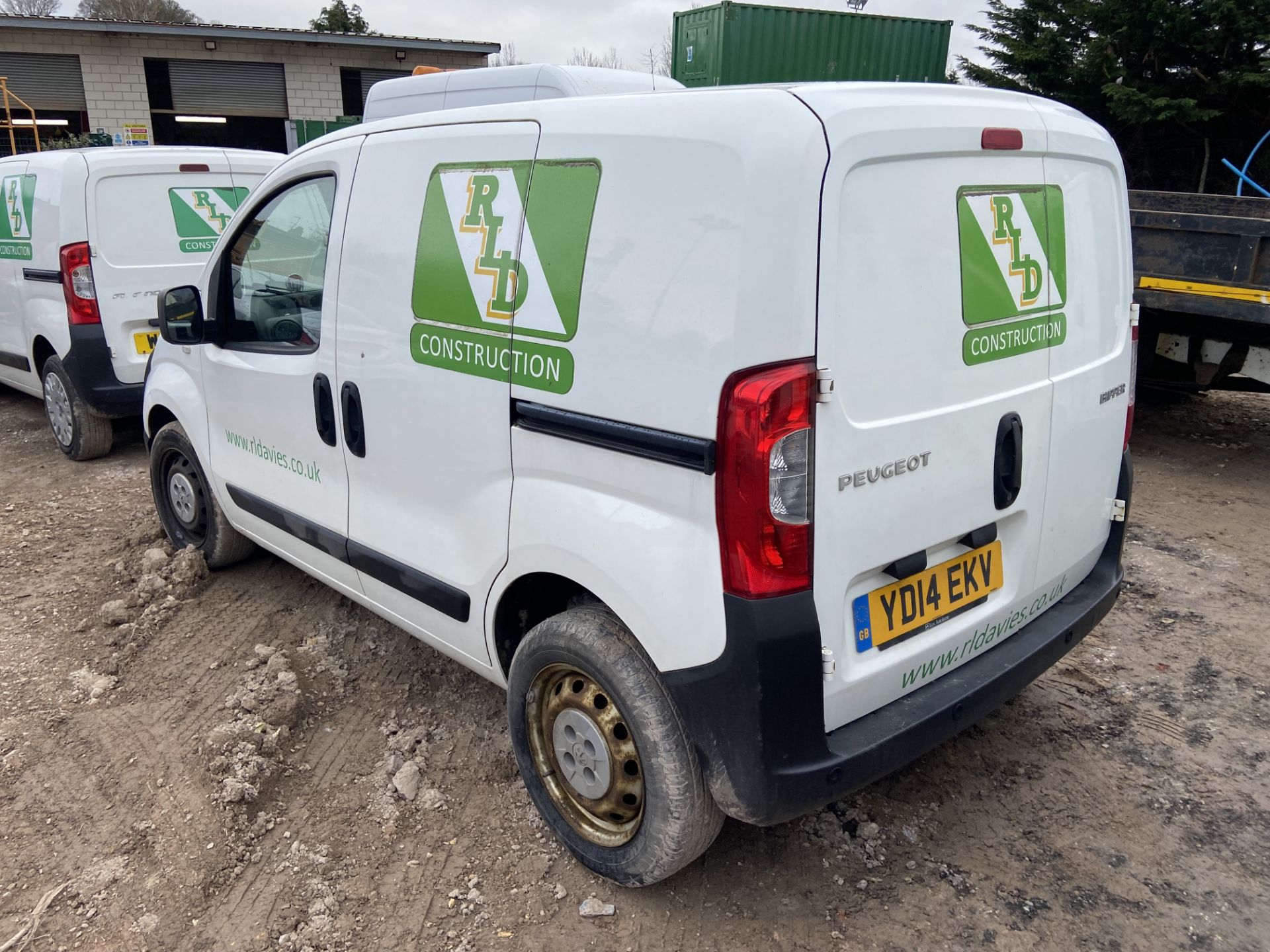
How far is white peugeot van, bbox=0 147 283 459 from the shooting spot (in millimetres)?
6023

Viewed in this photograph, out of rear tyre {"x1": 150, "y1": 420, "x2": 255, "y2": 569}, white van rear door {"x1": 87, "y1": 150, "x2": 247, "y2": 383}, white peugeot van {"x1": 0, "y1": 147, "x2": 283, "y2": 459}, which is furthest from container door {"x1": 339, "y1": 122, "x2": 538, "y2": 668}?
white peugeot van {"x1": 0, "y1": 147, "x2": 283, "y2": 459}

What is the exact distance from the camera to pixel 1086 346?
268 cm

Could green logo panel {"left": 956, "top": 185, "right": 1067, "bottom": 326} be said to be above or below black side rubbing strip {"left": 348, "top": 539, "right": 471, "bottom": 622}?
above

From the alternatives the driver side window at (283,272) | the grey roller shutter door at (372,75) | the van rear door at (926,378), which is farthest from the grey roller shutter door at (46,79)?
the van rear door at (926,378)

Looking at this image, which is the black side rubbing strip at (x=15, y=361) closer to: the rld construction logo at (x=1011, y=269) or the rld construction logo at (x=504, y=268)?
the rld construction logo at (x=504, y=268)

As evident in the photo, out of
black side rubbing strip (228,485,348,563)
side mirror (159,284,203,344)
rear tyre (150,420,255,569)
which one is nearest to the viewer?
black side rubbing strip (228,485,348,563)

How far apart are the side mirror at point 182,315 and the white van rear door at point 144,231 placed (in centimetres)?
256

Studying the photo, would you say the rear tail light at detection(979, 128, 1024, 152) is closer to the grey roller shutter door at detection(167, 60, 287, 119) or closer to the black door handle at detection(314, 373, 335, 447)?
the black door handle at detection(314, 373, 335, 447)

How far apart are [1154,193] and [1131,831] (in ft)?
Answer: 18.0

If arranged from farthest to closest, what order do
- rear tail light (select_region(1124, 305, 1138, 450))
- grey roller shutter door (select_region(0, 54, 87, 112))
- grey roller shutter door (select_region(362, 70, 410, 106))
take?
1. grey roller shutter door (select_region(362, 70, 410, 106))
2. grey roller shutter door (select_region(0, 54, 87, 112))
3. rear tail light (select_region(1124, 305, 1138, 450))

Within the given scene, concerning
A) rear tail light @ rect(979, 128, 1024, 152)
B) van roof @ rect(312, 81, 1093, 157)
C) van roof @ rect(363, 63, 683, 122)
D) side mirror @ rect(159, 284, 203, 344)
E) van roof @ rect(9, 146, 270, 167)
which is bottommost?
side mirror @ rect(159, 284, 203, 344)

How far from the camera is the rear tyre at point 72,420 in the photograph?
6328 millimetres

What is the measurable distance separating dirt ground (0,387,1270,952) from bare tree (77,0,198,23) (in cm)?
3992

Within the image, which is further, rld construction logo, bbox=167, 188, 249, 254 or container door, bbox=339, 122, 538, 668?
rld construction logo, bbox=167, 188, 249, 254
